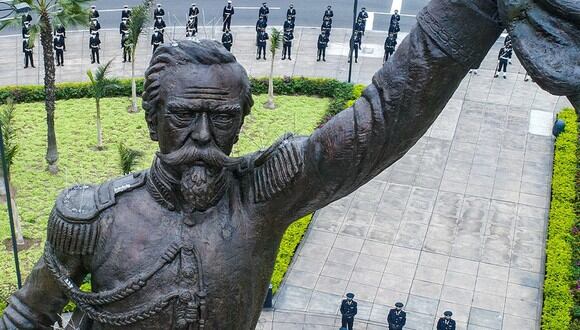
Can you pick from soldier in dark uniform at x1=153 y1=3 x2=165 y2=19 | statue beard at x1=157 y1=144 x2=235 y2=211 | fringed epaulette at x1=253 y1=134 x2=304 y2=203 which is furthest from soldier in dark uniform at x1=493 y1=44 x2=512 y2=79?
statue beard at x1=157 y1=144 x2=235 y2=211

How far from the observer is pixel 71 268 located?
14.0ft

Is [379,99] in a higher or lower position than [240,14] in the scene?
higher

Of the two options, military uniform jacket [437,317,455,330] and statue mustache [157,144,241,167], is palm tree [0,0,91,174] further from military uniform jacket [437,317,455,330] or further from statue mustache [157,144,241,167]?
statue mustache [157,144,241,167]

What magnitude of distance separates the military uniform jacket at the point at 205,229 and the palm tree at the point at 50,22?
14308 mm

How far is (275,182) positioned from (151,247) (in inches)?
26.2

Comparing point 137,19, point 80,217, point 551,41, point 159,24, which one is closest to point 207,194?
point 80,217

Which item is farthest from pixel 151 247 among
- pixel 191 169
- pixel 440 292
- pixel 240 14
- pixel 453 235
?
pixel 240 14

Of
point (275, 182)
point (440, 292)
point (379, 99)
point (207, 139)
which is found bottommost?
point (440, 292)

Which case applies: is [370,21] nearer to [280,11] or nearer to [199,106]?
[280,11]

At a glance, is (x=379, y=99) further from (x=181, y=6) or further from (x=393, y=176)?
(x=181, y=6)

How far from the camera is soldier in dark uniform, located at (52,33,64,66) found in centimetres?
2395

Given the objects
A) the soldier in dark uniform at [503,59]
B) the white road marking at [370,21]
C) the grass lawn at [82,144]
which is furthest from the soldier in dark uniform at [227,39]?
the soldier in dark uniform at [503,59]

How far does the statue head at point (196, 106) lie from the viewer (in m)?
3.82

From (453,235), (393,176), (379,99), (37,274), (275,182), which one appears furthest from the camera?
(393,176)
